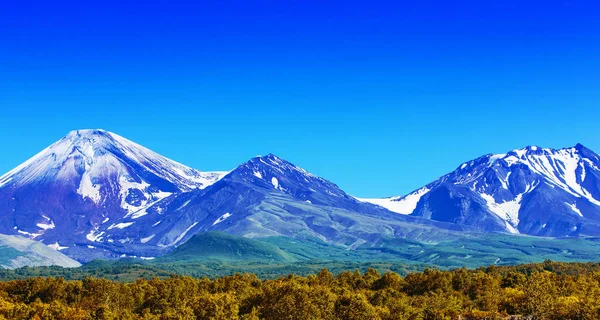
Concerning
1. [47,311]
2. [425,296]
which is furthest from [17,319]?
[425,296]

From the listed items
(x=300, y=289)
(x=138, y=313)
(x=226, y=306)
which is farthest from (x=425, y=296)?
(x=138, y=313)

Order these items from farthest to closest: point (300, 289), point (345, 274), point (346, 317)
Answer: point (345, 274), point (300, 289), point (346, 317)

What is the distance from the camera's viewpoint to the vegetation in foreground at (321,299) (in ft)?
427

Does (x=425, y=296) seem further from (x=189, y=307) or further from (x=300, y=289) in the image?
(x=189, y=307)

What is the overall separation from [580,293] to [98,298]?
84197 mm

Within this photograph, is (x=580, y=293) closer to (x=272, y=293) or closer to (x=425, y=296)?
(x=425, y=296)

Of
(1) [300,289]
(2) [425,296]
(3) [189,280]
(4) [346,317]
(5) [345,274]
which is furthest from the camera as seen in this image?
(5) [345,274]

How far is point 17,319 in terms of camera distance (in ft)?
441

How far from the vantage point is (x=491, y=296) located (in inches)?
5630

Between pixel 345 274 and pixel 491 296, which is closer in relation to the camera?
pixel 491 296

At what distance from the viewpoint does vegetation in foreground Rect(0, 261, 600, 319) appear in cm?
13000

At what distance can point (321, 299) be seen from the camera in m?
136

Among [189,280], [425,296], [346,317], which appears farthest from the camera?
[189,280]

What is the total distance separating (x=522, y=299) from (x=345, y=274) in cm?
6402
